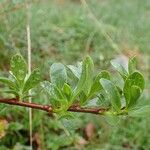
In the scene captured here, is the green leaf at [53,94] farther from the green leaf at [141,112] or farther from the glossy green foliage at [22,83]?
the green leaf at [141,112]

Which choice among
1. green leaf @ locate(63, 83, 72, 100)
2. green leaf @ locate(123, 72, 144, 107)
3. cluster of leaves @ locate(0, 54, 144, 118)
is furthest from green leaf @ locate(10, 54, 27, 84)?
green leaf @ locate(123, 72, 144, 107)

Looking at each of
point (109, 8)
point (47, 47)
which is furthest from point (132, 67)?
point (109, 8)

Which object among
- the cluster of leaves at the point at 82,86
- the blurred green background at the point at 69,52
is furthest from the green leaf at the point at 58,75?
the blurred green background at the point at 69,52

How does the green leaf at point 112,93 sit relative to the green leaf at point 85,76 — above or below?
below

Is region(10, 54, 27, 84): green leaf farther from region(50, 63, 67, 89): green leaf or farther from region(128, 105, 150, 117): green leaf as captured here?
region(128, 105, 150, 117): green leaf

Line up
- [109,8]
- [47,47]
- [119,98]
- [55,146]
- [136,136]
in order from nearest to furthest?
1. [119,98]
2. [55,146]
3. [136,136]
4. [47,47]
5. [109,8]

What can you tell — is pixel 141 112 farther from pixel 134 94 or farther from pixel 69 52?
pixel 69 52

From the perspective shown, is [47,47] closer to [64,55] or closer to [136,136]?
[64,55]
